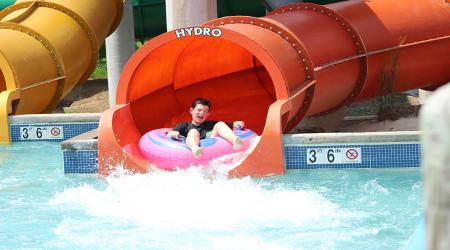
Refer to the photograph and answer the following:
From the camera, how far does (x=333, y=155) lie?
6277 millimetres

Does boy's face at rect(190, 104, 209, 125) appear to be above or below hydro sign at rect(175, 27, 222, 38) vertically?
below

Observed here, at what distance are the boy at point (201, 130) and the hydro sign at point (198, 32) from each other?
553 mm

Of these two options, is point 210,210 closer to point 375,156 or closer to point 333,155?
point 333,155

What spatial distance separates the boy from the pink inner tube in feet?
→ 0.17

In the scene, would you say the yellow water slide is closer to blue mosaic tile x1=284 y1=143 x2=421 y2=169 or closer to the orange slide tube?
the orange slide tube

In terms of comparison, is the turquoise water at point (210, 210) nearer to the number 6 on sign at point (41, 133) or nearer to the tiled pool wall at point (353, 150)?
the tiled pool wall at point (353, 150)

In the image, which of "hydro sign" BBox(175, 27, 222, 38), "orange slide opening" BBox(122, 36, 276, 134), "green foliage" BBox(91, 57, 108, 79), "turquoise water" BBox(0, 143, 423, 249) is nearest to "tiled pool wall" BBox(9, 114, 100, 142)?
"orange slide opening" BBox(122, 36, 276, 134)

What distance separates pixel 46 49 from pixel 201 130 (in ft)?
10.2

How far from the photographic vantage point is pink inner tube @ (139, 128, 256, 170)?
6348 mm

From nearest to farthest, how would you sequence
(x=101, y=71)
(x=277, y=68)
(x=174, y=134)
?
1. (x=277, y=68)
2. (x=174, y=134)
3. (x=101, y=71)

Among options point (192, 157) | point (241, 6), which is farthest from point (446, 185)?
point (241, 6)

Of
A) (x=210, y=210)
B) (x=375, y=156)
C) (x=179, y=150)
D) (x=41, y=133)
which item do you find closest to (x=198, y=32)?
(x=179, y=150)

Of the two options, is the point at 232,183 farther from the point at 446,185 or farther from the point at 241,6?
the point at 241,6

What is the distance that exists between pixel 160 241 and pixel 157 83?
3.43m
